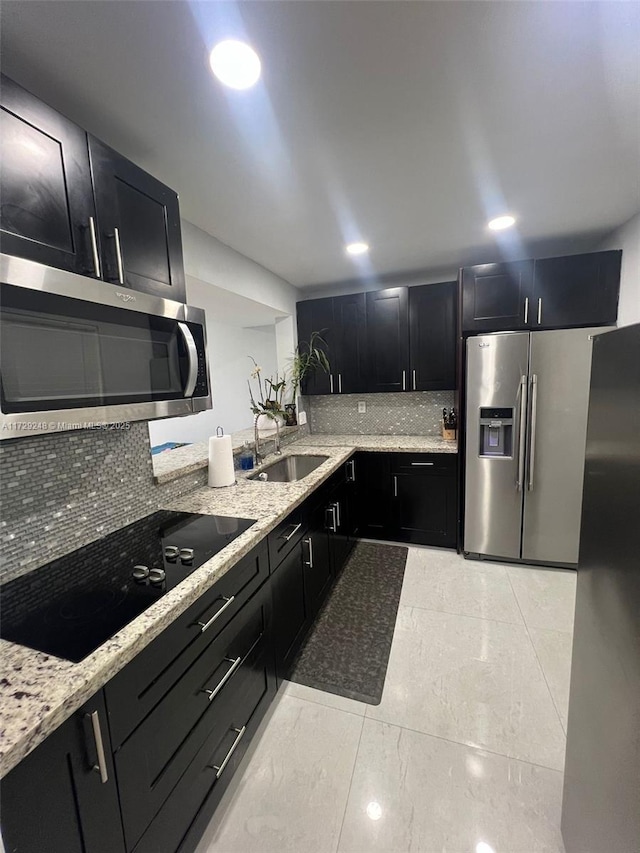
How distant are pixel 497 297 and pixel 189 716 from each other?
9.94 feet

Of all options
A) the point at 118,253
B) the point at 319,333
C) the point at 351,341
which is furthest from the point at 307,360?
the point at 118,253

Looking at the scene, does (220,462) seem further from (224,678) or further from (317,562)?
(224,678)

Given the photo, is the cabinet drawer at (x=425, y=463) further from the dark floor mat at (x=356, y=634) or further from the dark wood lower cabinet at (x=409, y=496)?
the dark floor mat at (x=356, y=634)

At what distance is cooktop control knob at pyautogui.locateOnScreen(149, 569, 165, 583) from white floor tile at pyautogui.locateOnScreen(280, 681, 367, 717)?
1082 mm

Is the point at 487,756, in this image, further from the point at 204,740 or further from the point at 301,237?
the point at 301,237

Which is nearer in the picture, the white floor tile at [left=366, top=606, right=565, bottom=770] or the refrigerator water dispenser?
the white floor tile at [left=366, top=606, right=565, bottom=770]

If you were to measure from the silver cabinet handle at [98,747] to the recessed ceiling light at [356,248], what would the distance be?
2699 millimetres

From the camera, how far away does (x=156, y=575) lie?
1.09 m

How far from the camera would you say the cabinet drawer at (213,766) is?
968 mm

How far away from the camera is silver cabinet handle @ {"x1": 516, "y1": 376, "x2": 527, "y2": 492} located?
2.48m

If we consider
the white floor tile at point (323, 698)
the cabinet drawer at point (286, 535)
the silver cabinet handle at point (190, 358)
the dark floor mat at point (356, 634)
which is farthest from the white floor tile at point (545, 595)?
the silver cabinet handle at point (190, 358)

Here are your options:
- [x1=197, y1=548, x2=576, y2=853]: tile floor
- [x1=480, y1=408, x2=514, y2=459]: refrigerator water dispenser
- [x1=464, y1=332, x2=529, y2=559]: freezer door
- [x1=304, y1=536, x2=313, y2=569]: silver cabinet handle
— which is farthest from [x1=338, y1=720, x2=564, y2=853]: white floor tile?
[x1=480, y1=408, x2=514, y2=459]: refrigerator water dispenser

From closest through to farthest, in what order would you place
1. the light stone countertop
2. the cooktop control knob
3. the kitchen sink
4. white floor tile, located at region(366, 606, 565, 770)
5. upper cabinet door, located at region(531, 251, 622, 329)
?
the light stone countertop → the cooktop control knob → white floor tile, located at region(366, 606, 565, 770) → upper cabinet door, located at region(531, 251, 622, 329) → the kitchen sink

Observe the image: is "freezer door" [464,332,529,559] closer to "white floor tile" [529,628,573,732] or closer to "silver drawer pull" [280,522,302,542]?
"white floor tile" [529,628,573,732]
